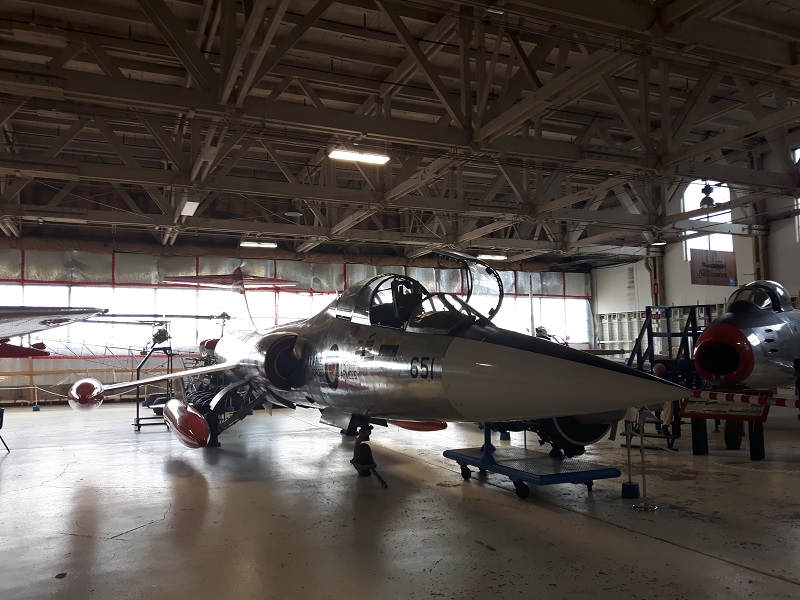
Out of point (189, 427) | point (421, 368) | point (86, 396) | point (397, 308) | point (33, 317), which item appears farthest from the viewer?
point (86, 396)

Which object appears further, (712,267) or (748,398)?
(712,267)

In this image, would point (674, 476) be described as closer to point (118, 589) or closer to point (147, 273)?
point (118, 589)

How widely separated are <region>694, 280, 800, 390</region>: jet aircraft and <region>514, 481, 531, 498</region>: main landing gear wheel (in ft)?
17.3

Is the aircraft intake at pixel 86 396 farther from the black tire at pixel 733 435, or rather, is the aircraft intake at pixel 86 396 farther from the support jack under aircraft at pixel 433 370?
the black tire at pixel 733 435

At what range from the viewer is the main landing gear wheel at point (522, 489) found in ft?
21.4

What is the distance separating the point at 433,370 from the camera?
5281 millimetres

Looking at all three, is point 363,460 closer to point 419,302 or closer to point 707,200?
point 419,302

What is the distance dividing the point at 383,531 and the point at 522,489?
75.7 inches

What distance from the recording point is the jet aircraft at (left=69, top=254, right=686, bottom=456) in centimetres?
433

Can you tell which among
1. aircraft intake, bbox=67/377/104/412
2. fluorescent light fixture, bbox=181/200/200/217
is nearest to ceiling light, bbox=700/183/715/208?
fluorescent light fixture, bbox=181/200/200/217

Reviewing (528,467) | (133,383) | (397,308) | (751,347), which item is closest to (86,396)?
(133,383)

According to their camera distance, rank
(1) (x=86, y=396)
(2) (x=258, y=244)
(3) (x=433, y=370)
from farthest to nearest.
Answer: (2) (x=258, y=244) → (1) (x=86, y=396) → (3) (x=433, y=370)

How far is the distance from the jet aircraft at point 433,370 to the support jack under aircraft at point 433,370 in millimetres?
11

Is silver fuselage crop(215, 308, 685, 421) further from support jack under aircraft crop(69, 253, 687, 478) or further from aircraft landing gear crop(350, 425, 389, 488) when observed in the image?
aircraft landing gear crop(350, 425, 389, 488)
